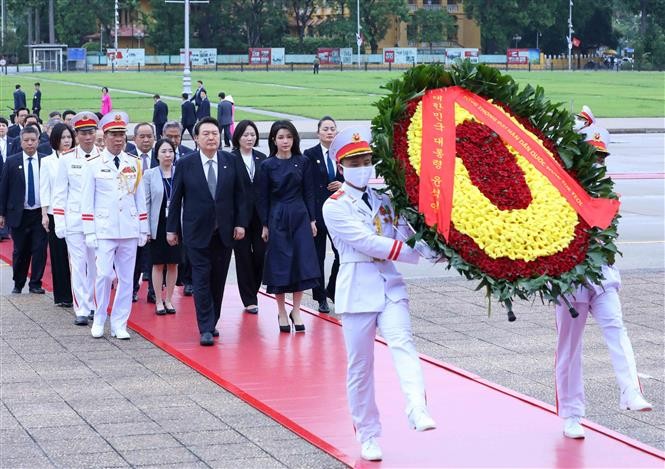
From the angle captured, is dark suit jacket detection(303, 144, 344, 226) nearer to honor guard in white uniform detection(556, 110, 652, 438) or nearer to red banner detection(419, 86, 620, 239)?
honor guard in white uniform detection(556, 110, 652, 438)

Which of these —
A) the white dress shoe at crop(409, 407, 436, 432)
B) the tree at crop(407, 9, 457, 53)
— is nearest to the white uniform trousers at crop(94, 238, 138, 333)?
the white dress shoe at crop(409, 407, 436, 432)

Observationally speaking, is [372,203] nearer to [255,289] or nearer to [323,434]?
[323,434]

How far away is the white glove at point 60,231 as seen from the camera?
12008mm

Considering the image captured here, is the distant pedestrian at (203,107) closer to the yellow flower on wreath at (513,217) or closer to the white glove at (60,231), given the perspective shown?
the white glove at (60,231)

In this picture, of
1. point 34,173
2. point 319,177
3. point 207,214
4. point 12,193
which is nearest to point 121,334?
point 207,214

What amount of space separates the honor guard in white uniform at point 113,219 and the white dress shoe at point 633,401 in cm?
526

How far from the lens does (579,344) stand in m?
7.70

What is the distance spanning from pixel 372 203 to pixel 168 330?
15.2 ft

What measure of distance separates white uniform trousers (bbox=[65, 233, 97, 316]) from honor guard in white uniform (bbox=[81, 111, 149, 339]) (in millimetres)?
513

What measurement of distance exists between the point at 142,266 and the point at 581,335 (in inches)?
288

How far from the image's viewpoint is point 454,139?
7.12 metres

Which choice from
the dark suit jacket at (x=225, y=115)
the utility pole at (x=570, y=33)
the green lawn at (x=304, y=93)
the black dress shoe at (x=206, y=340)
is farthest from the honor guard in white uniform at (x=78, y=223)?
the utility pole at (x=570, y=33)

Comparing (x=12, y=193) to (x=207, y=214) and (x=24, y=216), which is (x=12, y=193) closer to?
(x=24, y=216)

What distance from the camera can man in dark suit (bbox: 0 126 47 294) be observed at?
45.1ft
